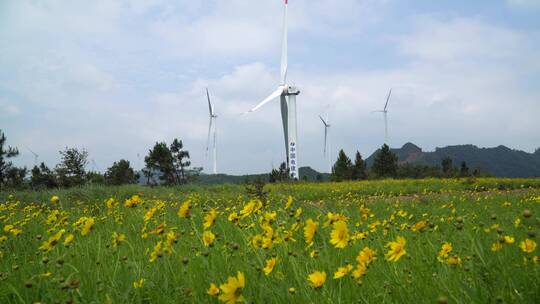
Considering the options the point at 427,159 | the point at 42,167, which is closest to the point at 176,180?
the point at 42,167

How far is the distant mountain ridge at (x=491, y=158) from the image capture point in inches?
5344

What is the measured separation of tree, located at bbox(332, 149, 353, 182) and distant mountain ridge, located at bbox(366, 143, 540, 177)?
9298 cm

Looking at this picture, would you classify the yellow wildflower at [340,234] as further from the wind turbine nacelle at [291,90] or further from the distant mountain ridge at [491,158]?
the distant mountain ridge at [491,158]

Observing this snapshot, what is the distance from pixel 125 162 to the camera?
137ft

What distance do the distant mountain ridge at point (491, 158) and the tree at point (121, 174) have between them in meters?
100

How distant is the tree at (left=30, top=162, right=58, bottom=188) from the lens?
28469 mm

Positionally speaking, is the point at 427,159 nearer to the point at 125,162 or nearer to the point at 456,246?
the point at 125,162

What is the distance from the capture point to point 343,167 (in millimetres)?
41094

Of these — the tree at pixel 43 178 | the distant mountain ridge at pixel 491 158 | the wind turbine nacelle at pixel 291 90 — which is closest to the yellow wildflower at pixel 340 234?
the tree at pixel 43 178

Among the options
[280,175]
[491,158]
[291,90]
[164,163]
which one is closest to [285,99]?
[291,90]

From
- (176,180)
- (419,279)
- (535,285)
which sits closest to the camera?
(535,285)

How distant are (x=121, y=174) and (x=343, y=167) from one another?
806 inches

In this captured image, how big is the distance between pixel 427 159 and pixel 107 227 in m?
148

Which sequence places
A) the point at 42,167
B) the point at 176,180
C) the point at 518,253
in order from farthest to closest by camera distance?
the point at 42,167 < the point at 176,180 < the point at 518,253
